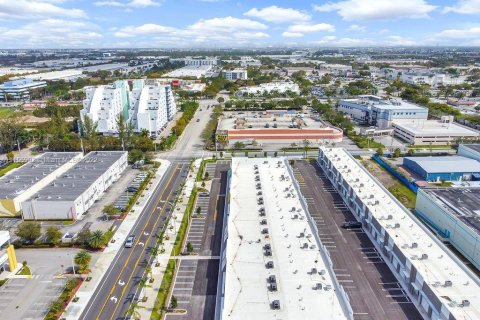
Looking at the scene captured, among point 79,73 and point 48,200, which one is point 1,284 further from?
point 79,73

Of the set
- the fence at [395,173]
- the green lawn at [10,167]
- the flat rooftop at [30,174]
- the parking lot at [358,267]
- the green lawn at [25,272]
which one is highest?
the flat rooftop at [30,174]

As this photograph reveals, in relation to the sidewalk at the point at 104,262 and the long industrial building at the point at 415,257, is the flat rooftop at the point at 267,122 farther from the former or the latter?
the long industrial building at the point at 415,257

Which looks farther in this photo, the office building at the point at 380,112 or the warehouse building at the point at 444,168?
the office building at the point at 380,112

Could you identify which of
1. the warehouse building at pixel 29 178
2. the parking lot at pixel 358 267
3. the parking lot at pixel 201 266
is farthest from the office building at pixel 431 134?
the warehouse building at pixel 29 178

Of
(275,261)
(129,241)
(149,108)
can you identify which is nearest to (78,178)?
(129,241)

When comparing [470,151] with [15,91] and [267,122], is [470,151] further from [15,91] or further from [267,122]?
[15,91]

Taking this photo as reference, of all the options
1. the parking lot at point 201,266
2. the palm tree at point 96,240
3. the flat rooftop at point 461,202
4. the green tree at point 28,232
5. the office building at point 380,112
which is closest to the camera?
the parking lot at point 201,266

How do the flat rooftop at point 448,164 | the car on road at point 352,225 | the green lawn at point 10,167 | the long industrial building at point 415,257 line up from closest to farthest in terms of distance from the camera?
the long industrial building at point 415,257 → the car on road at point 352,225 → the flat rooftop at point 448,164 → the green lawn at point 10,167
